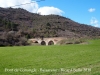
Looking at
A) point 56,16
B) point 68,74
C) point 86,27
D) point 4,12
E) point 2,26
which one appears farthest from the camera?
point 56,16

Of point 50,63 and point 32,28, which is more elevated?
point 32,28

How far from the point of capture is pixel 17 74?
950 cm

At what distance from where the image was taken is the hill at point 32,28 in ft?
224

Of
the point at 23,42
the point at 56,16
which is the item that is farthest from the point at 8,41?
the point at 56,16

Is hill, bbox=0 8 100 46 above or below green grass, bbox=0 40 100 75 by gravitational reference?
above

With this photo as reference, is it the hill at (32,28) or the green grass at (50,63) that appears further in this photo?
the hill at (32,28)

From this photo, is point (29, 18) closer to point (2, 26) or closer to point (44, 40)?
point (2, 26)

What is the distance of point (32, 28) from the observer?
331 feet

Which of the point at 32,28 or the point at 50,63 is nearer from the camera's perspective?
the point at 50,63

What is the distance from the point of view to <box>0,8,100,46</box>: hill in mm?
68250

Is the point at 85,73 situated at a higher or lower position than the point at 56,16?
lower

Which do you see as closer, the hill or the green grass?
the green grass

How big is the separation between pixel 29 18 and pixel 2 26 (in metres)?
42.6

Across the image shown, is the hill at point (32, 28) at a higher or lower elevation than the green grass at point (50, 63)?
higher
